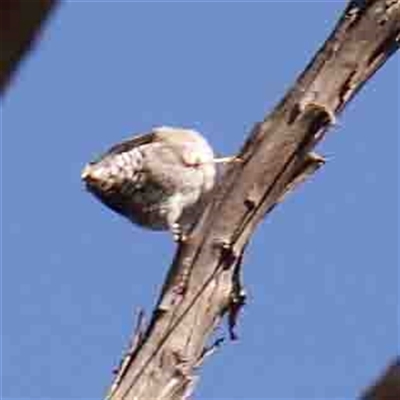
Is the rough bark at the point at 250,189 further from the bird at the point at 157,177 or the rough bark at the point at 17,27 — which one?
the rough bark at the point at 17,27

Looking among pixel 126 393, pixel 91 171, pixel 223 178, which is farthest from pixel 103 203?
pixel 126 393

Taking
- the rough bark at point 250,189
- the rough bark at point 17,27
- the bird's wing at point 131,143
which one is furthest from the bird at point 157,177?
the rough bark at point 17,27

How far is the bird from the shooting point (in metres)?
0.95

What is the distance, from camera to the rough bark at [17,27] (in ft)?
1.29

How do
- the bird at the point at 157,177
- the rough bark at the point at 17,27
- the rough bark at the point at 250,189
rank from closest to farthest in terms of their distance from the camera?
the rough bark at the point at 17,27 < the rough bark at the point at 250,189 < the bird at the point at 157,177

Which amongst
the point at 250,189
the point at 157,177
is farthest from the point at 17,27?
the point at 157,177

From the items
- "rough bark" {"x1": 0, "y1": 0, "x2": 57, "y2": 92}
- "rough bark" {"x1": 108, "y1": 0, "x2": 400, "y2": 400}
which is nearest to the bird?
"rough bark" {"x1": 108, "y1": 0, "x2": 400, "y2": 400}

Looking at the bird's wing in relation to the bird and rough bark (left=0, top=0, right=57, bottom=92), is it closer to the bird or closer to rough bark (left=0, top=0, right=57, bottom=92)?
the bird

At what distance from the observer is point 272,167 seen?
2.53ft

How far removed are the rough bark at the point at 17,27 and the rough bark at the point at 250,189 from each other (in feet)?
1.29

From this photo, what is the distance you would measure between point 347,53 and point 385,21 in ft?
0.18

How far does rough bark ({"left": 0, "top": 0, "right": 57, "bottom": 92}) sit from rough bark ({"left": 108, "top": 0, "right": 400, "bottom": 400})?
0.39 m

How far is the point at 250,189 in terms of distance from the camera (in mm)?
776

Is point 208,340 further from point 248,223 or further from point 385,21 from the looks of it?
point 385,21
